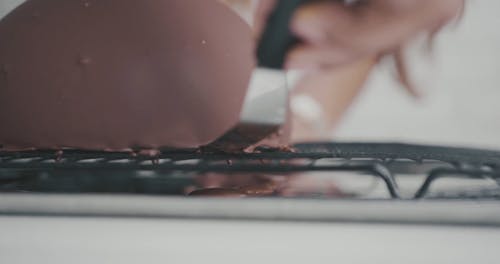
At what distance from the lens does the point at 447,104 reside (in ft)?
2.86

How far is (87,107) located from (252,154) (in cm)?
16

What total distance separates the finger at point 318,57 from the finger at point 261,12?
4 centimetres

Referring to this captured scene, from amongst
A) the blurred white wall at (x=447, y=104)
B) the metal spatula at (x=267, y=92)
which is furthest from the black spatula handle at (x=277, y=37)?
the blurred white wall at (x=447, y=104)

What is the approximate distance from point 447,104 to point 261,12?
1.46 ft

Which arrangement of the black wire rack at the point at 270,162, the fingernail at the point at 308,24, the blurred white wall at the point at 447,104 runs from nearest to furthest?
the black wire rack at the point at 270,162
the fingernail at the point at 308,24
the blurred white wall at the point at 447,104

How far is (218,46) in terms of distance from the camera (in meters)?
0.52

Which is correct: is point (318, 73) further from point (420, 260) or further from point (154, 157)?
point (420, 260)

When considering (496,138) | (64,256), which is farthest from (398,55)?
(64,256)

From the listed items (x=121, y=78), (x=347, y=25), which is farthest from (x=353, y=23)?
(x=121, y=78)

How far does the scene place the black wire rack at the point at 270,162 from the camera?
429 millimetres

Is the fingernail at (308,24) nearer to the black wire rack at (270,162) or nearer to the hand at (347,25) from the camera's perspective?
the hand at (347,25)

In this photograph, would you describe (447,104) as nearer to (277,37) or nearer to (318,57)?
(318,57)

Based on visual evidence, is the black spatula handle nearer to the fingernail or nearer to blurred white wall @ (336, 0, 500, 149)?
the fingernail

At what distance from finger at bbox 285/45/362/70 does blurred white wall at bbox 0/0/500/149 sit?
18cm
